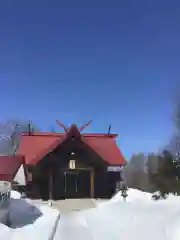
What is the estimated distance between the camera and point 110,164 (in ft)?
109


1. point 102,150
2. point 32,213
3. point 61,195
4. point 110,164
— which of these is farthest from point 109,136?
point 32,213

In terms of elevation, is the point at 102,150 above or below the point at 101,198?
above

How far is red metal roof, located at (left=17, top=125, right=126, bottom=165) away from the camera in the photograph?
33.1m

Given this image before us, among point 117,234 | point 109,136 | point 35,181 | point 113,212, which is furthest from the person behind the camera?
point 109,136

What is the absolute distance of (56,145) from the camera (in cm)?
3247

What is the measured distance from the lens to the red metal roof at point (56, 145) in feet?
109

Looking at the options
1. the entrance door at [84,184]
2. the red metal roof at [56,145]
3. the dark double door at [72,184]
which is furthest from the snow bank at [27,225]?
the red metal roof at [56,145]

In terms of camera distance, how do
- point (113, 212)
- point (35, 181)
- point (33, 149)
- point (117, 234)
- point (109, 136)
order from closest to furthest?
point (117, 234), point (113, 212), point (35, 181), point (33, 149), point (109, 136)

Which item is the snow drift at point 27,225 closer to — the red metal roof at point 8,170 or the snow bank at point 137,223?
the snow bank at point 137,223

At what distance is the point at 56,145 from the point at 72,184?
366 centimetres

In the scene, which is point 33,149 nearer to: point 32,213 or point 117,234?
point 32,213

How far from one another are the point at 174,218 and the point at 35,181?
19800 millimetres

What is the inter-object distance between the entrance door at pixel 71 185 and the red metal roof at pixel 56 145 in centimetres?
274

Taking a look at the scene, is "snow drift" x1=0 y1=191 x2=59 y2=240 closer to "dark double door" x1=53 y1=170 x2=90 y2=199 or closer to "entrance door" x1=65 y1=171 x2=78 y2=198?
"dark double door" x1=53 y1=170 x2=90 y2=199
